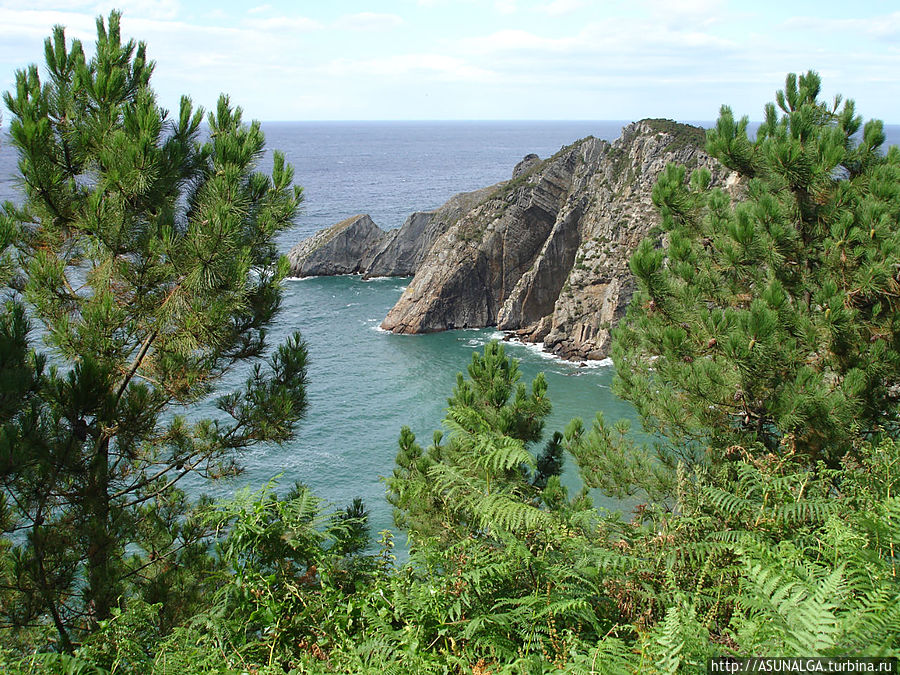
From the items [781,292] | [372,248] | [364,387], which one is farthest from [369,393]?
[372,248]

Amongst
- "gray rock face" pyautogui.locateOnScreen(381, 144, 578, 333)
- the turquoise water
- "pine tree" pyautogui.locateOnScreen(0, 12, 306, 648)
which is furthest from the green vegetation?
"gray rock face" pyautogui.locateOnScreen(381, 144, 578, 333)

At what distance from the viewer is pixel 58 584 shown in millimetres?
6125

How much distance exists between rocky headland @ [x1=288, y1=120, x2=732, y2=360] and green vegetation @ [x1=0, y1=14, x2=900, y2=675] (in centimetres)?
2903

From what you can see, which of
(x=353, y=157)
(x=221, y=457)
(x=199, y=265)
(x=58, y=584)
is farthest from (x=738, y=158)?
(x=353, y=157)

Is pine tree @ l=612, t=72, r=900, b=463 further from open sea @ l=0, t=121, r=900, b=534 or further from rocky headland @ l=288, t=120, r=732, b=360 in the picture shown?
rocky headland @ l=288, t=120, r=732, b=360

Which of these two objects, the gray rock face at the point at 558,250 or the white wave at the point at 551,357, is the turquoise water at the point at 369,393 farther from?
the gray rock face at the point at 558,250

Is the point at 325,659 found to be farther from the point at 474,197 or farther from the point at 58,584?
the point at 474,197

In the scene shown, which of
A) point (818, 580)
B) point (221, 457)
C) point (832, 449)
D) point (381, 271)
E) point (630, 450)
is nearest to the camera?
point (818, 580)

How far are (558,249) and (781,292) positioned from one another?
3884cm

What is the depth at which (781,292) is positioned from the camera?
294 inches

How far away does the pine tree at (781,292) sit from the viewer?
738 cm

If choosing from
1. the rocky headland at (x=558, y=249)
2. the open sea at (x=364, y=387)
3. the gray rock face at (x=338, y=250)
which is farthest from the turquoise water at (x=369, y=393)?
the gray rock face at (x=338, y=250)

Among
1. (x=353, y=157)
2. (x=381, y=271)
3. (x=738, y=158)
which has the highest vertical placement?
(x=353, y=157)

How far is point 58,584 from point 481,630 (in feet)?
16.8
